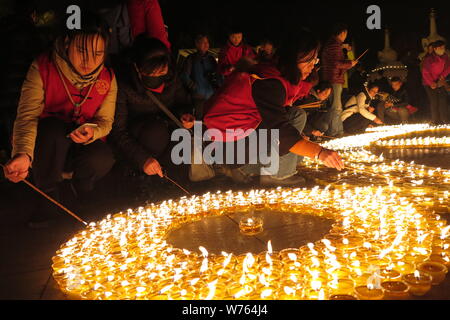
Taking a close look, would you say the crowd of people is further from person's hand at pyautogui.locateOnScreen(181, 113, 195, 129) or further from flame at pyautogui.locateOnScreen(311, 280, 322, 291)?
flame at pyautogui.locateOnScreen(311, 280, 322, 291)

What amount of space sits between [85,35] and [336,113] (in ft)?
16.8

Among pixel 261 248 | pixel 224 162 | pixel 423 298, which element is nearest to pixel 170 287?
pixel 261 248

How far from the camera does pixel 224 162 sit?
351cm

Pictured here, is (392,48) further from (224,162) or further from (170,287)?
(170,287)

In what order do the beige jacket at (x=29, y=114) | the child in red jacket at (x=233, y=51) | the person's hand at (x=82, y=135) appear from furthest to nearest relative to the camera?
the child in red jacket at (x=233, y=51) → the person's hand at (x=82, y=135) → the beige jacket at (x=29, y=114)

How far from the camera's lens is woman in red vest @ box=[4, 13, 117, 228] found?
8.20 ft

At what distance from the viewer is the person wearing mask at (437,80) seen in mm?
8289

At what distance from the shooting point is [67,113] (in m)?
2.84

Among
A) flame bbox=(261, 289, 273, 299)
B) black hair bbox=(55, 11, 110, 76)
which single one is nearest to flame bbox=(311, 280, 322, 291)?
flame bbox=(261, 289, 273, 299)

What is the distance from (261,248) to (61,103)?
163cm

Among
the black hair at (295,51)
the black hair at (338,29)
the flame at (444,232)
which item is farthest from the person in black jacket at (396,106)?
Result: the flame at (444,232)

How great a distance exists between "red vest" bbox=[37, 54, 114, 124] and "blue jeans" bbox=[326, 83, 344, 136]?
460 centimetres

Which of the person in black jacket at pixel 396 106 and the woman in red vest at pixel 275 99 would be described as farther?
the person in black jacket at pixel 396 106

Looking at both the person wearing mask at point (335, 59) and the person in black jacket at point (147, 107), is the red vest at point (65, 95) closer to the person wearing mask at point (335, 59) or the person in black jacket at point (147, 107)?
the person in black jacket at point (147, 107)
